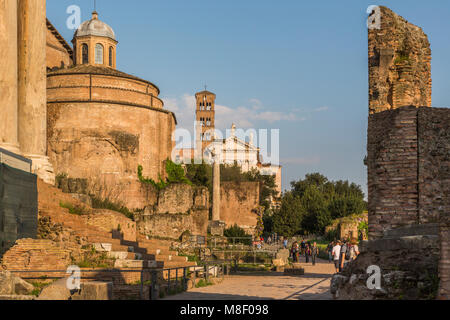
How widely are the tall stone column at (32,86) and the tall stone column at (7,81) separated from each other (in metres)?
2.24

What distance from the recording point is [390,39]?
13156 millimetres

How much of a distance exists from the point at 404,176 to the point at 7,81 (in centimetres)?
1248

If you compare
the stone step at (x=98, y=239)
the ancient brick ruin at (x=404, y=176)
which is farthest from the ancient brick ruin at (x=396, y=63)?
the stone step at (x=98, y=239)

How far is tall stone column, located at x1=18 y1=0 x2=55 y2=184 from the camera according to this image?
65.7 feet

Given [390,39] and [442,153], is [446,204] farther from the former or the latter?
[390,39]

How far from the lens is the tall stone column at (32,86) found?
20.0 m

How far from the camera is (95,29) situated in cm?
4281

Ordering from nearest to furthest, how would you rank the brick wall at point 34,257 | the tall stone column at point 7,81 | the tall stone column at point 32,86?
the brick wall at point 34,257 → the tall stone column at point 7,81 → the tall stone column at point 32,86

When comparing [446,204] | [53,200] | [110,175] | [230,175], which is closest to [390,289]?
[446,204]

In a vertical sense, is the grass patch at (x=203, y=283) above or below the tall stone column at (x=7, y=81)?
below

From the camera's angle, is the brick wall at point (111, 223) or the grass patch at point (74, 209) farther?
the brick wall at point (111, 223)

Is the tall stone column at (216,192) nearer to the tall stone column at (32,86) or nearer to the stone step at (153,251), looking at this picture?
the stone step at (153,251)

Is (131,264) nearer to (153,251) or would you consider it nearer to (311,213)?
(153,251)

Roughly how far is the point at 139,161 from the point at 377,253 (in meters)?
31.5
